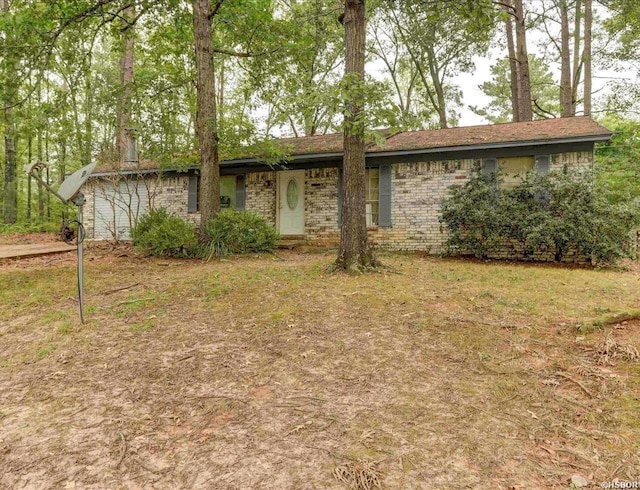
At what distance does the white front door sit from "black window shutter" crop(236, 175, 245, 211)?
125 cm

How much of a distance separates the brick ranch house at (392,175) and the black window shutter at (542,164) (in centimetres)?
2

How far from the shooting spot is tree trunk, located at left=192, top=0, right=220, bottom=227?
8828mm

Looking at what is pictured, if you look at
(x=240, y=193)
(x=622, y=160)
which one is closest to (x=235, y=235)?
(x=240, y=193)

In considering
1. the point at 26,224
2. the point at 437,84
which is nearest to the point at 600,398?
the point at 437,84

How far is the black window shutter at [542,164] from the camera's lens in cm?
907

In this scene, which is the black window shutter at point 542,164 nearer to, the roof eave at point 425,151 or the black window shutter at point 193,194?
the roof eave at point 425,151

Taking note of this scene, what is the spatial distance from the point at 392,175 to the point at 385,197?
62 centimetres

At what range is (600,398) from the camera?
2395mm

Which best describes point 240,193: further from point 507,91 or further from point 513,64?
point 507,91

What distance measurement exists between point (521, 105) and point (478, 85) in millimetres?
4681

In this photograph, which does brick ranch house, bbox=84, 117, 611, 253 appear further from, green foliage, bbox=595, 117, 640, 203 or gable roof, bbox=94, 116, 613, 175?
green foliage, bbox=595, 117, 640, 203

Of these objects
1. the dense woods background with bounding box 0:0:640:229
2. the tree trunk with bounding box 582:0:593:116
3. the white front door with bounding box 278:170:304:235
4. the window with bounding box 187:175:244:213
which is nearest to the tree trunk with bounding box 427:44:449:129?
the dense woods background with bounding box 0:0:640:229

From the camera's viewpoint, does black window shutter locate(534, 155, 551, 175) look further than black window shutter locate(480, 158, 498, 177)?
No

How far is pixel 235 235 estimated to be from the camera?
8.70 m
